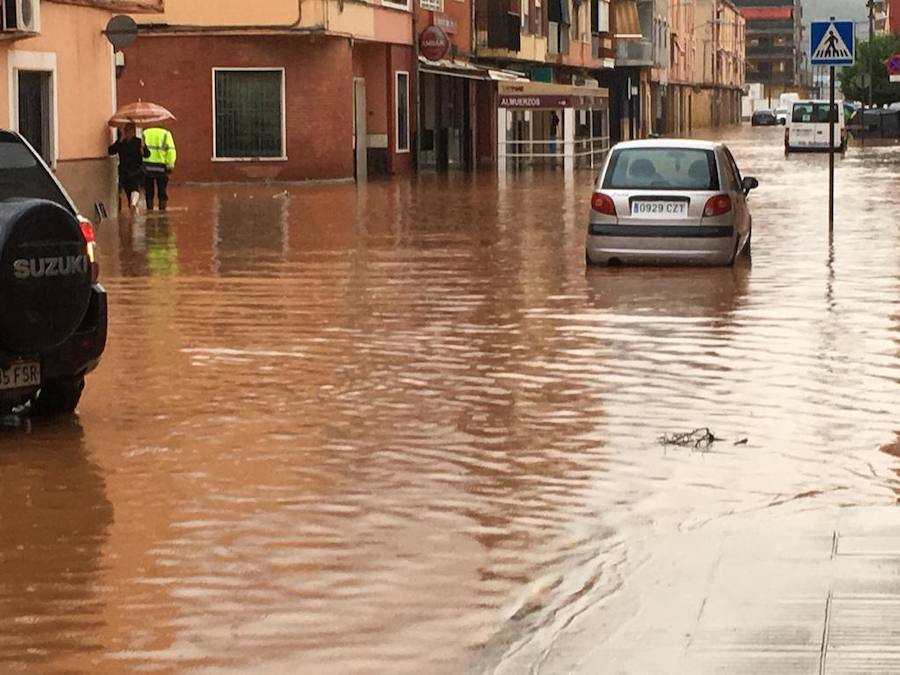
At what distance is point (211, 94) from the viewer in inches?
1869

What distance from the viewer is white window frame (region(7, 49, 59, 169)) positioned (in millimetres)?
29781

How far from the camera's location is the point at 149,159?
34.9 m

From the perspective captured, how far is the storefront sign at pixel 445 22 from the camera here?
193 feet

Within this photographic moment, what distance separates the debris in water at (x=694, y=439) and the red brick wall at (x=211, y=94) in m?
37.5

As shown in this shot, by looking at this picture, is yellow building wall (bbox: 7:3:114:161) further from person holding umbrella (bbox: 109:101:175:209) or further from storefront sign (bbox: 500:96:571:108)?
storefront sign (bbox: 500:96:571:108)

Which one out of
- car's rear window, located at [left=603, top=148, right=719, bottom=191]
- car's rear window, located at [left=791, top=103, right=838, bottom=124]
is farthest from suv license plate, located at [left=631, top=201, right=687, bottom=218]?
car's rear window, located at [left=791, top=103, right=838, bottom=124]

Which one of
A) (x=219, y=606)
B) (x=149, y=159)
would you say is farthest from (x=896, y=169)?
(x=219, y=606)

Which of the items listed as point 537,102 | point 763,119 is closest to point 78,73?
point 537,102

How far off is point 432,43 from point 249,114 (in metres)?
9.74

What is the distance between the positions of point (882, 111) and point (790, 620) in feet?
299

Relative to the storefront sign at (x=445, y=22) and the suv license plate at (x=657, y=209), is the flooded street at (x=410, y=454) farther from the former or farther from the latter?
the storefront sign at (x=445, y=22)

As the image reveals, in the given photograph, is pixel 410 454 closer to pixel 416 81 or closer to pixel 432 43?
pixel 416 81

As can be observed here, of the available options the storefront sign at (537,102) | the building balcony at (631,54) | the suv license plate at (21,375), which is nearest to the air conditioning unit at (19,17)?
the suv license plate at (21,375)

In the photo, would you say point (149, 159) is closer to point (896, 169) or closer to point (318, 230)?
point (318, 230)
